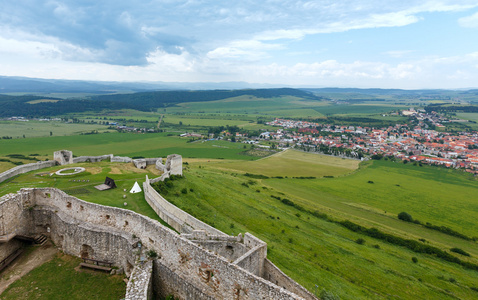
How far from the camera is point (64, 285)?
1848 centimetres

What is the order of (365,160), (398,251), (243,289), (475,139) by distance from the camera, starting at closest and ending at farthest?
(243,289), (398,251), (365,160), (475,139)

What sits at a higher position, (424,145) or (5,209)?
(5,209)

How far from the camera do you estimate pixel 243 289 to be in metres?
13.1

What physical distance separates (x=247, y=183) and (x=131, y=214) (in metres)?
40.4

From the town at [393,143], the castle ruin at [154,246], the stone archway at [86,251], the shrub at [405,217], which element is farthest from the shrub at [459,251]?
the town at [393,143]

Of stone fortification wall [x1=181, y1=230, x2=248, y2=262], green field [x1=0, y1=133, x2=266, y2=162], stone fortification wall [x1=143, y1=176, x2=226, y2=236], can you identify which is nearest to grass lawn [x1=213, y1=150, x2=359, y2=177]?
green field [x1=0, y1=133, x2=266, y2=162]

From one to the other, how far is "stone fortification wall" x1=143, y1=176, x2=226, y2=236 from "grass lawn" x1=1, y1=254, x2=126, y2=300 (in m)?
5.48

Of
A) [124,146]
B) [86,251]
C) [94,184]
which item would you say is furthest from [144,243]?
[124,146]

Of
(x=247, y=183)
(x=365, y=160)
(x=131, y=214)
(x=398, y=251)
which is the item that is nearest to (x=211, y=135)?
(x=365, y=160)

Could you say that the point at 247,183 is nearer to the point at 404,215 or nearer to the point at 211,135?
the point at 404,215

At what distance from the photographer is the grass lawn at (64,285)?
1755cm

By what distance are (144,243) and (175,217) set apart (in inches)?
222

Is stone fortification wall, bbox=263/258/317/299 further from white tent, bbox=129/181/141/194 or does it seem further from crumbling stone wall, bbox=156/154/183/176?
crumbling stone wall, bbox=156/154/183/176

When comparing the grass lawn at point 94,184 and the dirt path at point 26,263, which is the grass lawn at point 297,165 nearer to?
the grass lawn at point 94,184
